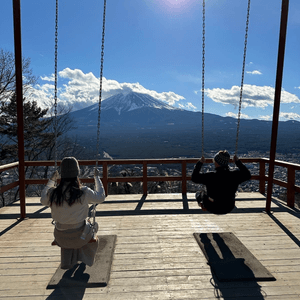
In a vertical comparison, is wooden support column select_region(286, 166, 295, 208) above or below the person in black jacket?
below

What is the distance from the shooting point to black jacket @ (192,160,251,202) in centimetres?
326

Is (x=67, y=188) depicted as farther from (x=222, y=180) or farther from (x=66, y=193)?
(x=222, y=180)

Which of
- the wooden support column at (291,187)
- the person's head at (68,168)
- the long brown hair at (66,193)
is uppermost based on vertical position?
the person's head at (68,168)

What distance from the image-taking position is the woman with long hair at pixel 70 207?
2.41 m

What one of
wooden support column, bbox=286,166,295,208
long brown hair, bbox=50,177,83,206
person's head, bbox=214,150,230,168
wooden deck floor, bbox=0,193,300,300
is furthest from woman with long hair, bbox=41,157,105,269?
wooden support column, bbox=286,166,295,208

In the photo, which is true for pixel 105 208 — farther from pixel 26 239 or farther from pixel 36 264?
pixel 36 264

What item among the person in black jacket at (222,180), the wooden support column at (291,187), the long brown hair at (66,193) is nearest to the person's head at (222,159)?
the person in black jacket at (222,180)

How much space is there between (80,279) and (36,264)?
702mm

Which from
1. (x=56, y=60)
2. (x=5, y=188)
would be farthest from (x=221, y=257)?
(x=5, y=188)

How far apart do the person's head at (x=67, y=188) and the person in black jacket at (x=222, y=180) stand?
152 cm

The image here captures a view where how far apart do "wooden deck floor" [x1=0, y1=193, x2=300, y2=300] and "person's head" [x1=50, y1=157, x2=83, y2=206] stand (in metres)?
0.88

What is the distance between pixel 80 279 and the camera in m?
2.62

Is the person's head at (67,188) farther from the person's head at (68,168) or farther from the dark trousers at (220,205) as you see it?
the dark trousers at (220,205)

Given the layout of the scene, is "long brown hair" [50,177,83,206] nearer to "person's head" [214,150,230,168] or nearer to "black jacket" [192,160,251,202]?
"black jacket" [192,160,251,202]
